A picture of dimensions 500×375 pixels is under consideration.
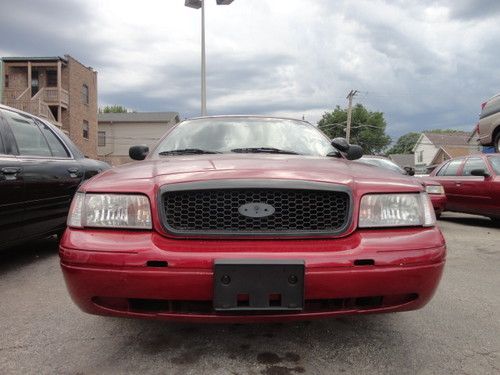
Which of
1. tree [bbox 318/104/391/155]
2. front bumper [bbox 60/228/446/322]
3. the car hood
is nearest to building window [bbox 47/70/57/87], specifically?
the car hood

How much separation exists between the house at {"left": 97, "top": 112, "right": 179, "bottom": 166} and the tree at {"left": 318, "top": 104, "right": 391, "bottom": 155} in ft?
97.0

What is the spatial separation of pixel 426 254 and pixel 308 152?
4.69 ft

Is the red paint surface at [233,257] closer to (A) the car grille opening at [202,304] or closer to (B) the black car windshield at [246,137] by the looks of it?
→ (A) the car grille opening at [202,304]

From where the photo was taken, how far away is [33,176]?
4.39m

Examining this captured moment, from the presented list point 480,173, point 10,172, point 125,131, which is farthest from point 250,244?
point 125,131

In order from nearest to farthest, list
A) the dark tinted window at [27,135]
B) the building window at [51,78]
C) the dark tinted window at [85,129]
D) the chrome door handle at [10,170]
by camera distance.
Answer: the chrome door handle at [10,170], the dark tinted window at [27,135], the building window at [51,78], the dark tinted window at [85,129]

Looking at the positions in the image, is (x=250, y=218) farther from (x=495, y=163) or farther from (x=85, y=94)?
(x=85, y=94)

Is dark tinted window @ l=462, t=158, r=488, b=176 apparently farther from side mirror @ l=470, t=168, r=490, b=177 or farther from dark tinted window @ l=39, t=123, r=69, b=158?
dark tinted window @ l=39, t=123, r=69, b=158

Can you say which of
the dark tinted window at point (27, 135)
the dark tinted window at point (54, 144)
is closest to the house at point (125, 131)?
the dark tinted window at point (54, 144)

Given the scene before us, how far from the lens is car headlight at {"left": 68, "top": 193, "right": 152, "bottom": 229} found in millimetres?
2389

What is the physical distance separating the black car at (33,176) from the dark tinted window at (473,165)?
21.8 feet

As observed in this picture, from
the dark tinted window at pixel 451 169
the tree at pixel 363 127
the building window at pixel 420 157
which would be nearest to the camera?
the dark tinted window at pixel 451 169

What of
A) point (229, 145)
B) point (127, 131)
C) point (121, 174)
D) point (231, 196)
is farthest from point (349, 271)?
point (127, 131)

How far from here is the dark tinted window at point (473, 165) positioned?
850 centimetres
